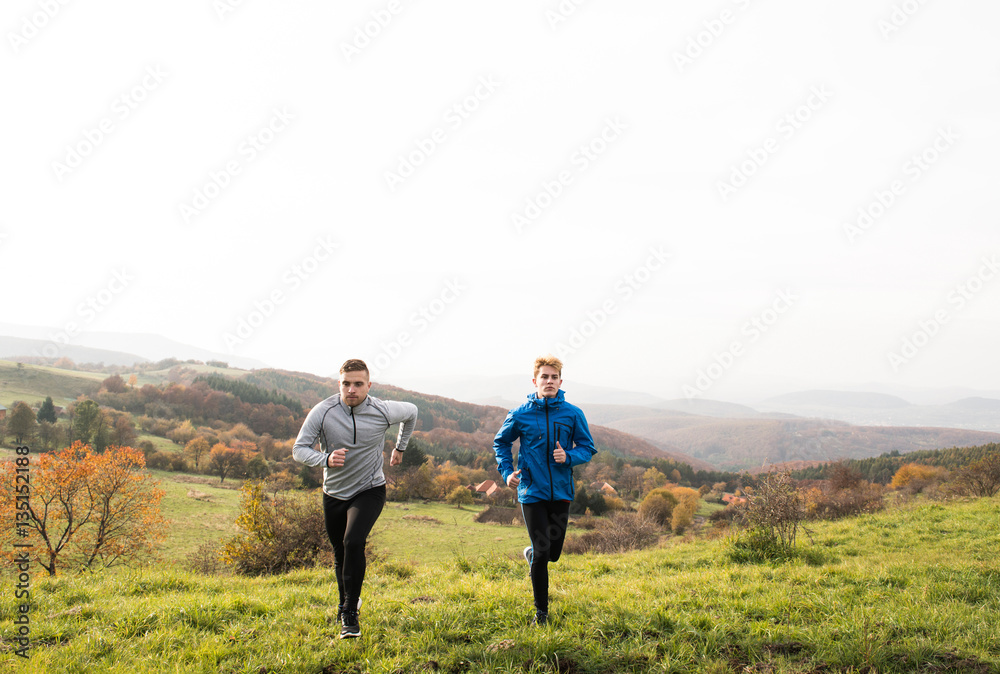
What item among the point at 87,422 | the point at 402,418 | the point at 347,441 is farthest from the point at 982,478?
the point at 87,422

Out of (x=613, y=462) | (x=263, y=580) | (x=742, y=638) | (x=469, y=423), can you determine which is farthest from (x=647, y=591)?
(x=469, y=423)

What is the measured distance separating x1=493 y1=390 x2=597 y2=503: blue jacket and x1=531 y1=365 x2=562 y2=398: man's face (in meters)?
0.09

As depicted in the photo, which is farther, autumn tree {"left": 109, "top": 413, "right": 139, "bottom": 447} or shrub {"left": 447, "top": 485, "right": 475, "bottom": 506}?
shrub {"left": 447, "top": 485, "right": 475, "bottom": 506}

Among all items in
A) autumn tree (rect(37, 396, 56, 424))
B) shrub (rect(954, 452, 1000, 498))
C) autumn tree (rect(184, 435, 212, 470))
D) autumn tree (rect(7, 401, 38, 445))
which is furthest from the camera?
autumn tree (rect(37, 396, 56, 424))

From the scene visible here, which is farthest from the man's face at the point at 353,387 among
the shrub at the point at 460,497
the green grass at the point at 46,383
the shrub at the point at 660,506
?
the green grass at the point at 46,383

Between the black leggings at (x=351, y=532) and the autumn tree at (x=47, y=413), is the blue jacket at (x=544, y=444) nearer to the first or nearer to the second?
the black leggings at (x=351, y=532)

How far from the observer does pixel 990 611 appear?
14.6 feet

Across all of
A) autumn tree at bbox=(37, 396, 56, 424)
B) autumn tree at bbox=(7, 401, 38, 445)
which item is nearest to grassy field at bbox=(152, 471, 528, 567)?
autumn tree at bbox=(7, 401, 38, 445)

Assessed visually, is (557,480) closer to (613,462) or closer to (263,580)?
(263,580)

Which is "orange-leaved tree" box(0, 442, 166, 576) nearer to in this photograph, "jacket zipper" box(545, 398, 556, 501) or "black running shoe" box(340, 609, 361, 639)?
"black running shoe" box(340, 609, 361, 639)

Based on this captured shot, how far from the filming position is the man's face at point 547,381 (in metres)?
4.73

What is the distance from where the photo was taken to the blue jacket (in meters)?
4.60

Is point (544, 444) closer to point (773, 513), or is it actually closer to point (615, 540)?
point (773, 513)

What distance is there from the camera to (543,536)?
4520 millimetres
